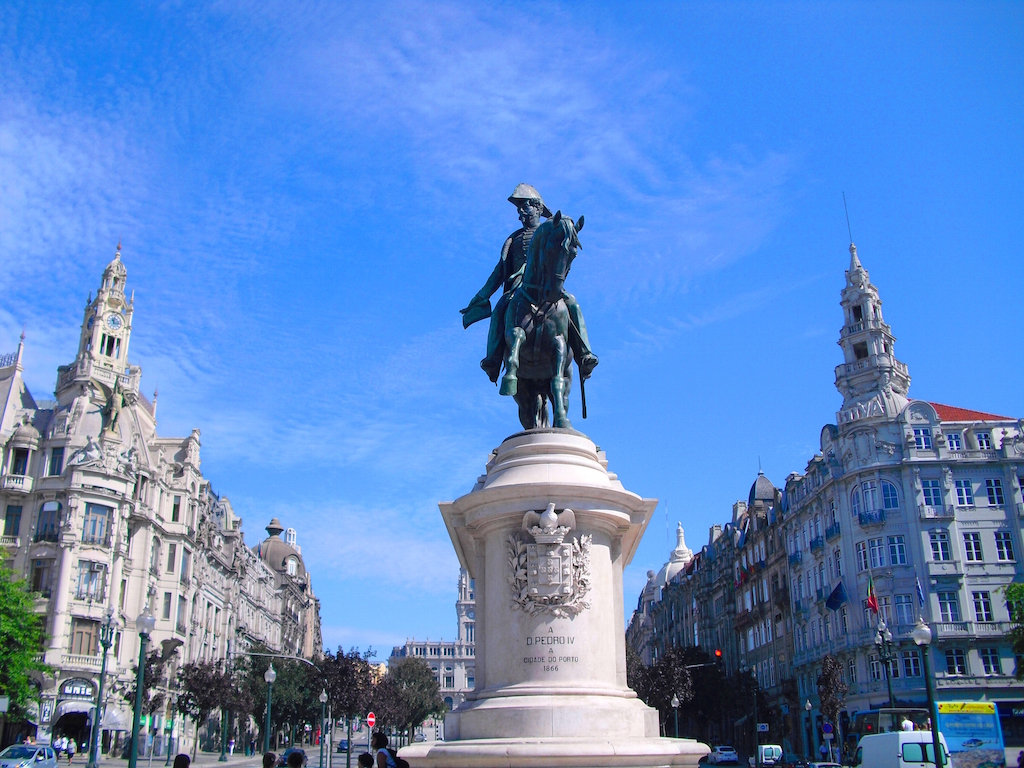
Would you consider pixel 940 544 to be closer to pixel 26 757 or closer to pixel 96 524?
→ pixel 26 757

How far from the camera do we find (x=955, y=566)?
174 feet

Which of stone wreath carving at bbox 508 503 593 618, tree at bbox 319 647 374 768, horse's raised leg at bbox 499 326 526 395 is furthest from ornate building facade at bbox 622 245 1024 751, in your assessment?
stone wreath carving at bbox 508 503 593 618

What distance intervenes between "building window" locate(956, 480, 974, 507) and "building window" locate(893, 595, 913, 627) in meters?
6.87

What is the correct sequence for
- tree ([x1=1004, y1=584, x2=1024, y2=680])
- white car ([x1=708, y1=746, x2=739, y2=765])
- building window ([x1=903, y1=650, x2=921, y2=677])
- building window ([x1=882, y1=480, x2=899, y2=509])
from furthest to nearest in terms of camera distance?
white car ([x1=708, y1=746, x2=739, y2=765]) → building window ([x1=882, y1=480, x2=899, y2=509]) → building window ([x1=903, y1=650, x2=921, y2=677]) → tree ([x1=1004, y1=584, x2=1024, y2=680])

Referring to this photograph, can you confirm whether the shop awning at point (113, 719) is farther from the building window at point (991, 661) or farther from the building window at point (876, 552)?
the building window at point (991, 661)

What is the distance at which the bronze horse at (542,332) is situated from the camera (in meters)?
14.3

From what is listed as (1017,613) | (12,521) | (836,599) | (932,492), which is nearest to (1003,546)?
(932,492)

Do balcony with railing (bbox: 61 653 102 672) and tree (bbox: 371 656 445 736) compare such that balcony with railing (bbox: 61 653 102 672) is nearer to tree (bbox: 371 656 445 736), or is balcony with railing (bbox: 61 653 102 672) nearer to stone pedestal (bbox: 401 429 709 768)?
tree (bbox: 371 656 445 736)

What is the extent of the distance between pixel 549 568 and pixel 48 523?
2018 inches

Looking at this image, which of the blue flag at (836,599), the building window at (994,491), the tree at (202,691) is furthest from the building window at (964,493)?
the tree at (202,691)

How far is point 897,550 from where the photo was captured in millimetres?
54438

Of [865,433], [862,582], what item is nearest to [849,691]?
[862,582]

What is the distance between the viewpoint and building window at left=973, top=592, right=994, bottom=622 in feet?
171

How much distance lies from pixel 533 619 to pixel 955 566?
161ft
